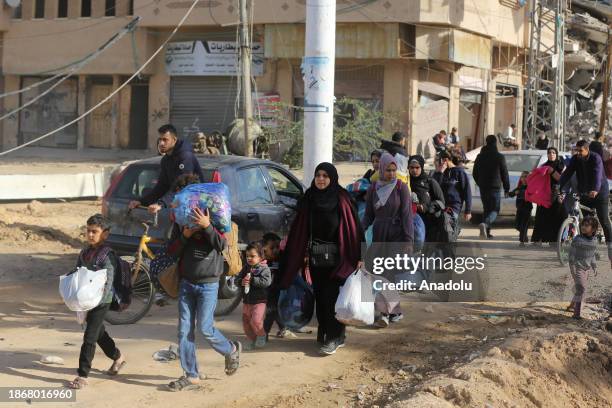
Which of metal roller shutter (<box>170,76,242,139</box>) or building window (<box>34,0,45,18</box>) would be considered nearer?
metal roller shutter (<box>170,76,242,139</box>)

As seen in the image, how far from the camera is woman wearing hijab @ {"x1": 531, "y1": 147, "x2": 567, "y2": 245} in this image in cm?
1351

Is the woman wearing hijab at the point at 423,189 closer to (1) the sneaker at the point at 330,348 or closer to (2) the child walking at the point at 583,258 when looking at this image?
(2) the child walking at the point at 583,258

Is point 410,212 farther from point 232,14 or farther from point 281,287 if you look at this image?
point 232,14

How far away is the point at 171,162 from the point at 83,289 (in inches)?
115

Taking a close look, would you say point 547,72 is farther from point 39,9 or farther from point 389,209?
point 389,209

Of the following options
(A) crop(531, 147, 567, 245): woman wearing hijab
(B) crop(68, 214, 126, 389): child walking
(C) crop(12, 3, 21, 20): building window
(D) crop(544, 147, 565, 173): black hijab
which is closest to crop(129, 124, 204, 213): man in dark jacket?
(B) crop(68, 214, 126, 389): child walking

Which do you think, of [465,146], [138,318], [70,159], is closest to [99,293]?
[138,318]

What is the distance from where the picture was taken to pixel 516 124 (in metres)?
36.5

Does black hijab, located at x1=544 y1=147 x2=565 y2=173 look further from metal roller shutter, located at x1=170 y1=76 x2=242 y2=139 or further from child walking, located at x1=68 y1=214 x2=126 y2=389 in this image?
metal roller shutter, located at x1=170 y1=76 x2=242 y2=139

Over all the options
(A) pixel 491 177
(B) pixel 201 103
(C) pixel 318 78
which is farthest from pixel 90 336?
(B) pixel 201 103

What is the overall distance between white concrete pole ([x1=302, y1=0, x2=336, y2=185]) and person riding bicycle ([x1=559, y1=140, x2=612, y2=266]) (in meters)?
3.42

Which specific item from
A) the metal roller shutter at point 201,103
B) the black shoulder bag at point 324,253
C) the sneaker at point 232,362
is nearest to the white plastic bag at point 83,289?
the sneaker at point 232,362

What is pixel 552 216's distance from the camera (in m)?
13.6

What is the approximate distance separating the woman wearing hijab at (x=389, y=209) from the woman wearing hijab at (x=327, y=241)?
1.02 meters
